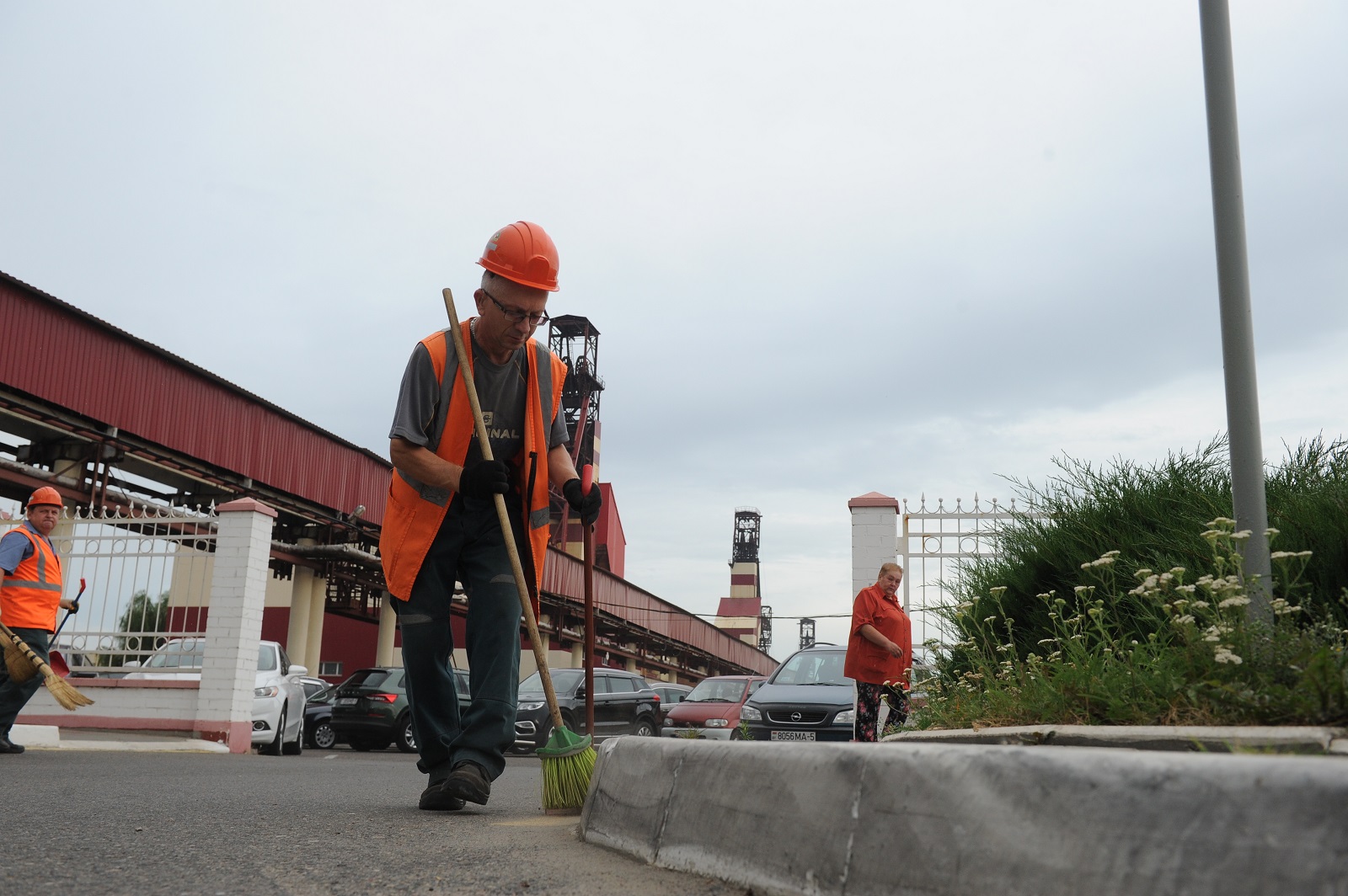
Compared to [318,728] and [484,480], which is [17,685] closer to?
[484,480]

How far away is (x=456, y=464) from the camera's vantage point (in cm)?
421

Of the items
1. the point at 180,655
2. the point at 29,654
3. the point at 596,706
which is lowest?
the point at 596,706

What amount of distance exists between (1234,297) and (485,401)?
2520 mm

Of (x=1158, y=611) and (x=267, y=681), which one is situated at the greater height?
(x=1158, y=611)

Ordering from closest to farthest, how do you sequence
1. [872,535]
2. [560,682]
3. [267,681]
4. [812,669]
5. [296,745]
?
[872,535] < [812,669] < [267,681] < [296,745] < [560,682]

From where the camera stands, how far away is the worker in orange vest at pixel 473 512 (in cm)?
411

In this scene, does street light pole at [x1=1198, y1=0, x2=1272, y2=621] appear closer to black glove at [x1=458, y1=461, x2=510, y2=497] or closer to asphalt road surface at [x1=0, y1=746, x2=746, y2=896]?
asphalt road surface at [x1=0, y1=746, x2=746, y2=896]

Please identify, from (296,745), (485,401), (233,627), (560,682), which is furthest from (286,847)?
(560,682)

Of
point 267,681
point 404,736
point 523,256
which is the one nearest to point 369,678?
point 404,736

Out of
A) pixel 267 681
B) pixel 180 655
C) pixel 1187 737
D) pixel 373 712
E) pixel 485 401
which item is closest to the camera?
pixel 1187 737

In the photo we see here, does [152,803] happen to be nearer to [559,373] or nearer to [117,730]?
[559,373]

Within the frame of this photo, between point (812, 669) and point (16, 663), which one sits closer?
point (16, 663)

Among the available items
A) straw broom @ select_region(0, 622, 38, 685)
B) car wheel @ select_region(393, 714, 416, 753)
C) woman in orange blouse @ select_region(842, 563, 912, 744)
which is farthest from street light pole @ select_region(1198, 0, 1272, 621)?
car wheel @ select_region(393, 714, 416, 753)

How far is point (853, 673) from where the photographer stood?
27.9 feet
